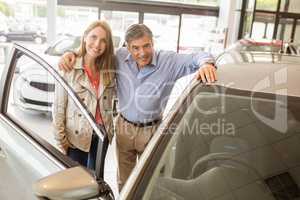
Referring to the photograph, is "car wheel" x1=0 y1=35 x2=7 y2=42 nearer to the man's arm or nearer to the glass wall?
the glass wall

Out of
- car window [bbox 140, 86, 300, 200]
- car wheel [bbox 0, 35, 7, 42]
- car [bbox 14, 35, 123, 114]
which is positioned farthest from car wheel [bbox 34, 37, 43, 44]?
car window [bbox 140, 86, 300, 200]

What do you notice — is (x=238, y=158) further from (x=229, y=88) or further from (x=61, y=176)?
(x=61, y=176)

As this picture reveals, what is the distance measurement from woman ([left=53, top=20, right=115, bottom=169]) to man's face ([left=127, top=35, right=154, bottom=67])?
0.41ft

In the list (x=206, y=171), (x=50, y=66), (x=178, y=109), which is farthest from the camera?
(x=50, y=66)

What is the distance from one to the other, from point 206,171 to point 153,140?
226 mm

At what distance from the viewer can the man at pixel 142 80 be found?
6.58 ft

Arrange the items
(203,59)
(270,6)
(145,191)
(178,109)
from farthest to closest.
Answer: (270,6) < (203,59) < (178,109) < (145,191)

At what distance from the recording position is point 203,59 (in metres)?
1.83

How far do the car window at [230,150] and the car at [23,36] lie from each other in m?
8.40

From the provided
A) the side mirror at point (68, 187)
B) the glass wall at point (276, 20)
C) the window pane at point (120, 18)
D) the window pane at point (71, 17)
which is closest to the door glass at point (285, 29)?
the glass wall at point (276, 20)

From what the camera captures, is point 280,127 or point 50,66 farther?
point 50,66

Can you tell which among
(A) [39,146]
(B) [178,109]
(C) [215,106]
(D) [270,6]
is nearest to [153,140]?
(B) [178,109]

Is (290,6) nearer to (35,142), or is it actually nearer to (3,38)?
(3,38)

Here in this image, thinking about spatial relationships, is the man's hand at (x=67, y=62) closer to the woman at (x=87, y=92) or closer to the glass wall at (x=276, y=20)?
the woman at (x=87, y=92)
